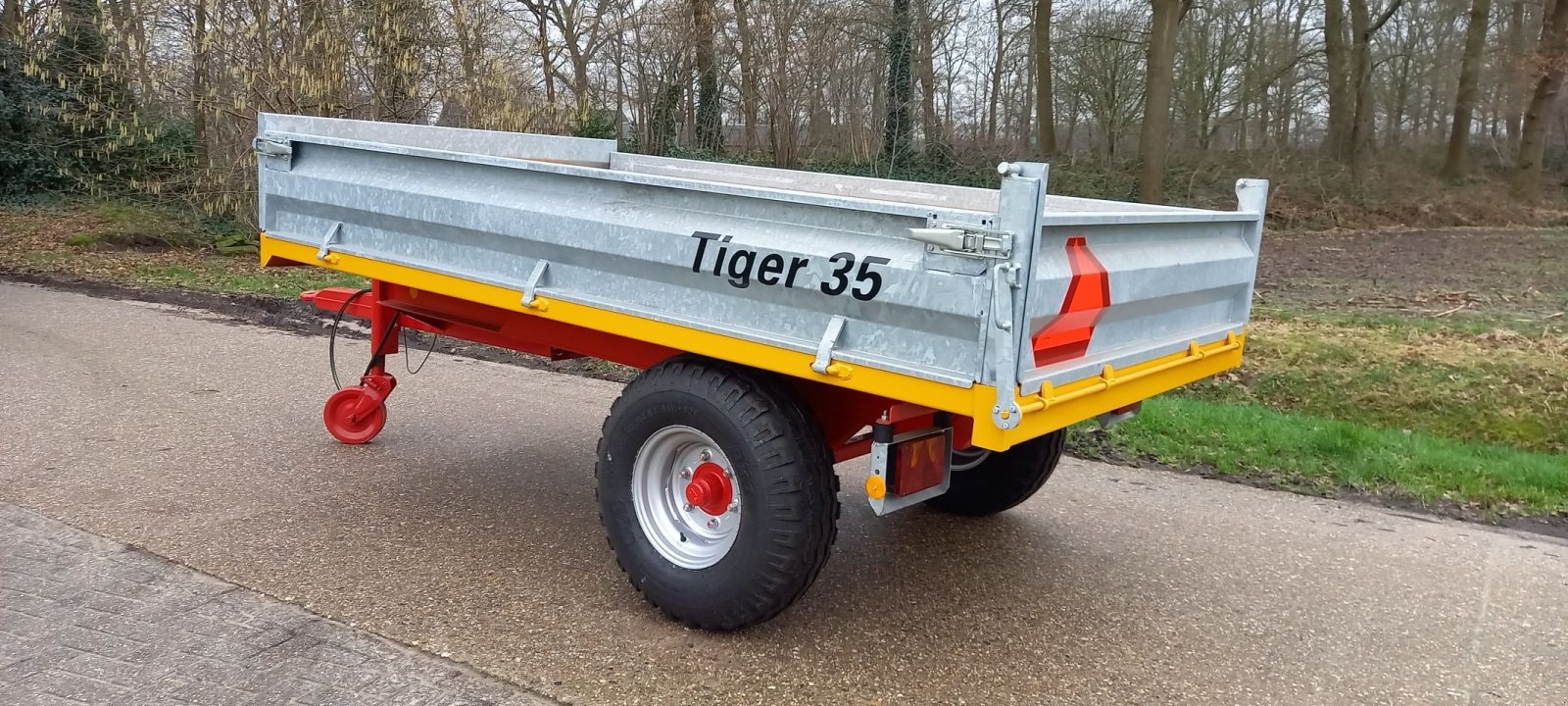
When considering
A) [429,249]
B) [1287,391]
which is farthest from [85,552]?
[1287,391]

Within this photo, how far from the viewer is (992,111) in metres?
22.2

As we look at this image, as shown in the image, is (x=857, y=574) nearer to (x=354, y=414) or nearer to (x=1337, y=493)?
(x=1337, y=493)

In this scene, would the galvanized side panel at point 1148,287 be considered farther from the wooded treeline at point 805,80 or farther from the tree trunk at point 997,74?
the tree trunk at point 997,74

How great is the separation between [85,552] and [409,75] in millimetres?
11001

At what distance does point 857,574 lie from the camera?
432 cm

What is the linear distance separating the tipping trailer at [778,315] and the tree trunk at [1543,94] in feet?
71.0

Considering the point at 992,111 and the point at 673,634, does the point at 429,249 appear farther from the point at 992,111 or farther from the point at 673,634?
the point at 992,111

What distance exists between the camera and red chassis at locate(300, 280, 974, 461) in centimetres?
364

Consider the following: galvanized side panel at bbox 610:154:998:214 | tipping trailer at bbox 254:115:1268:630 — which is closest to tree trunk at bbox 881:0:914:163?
galvanized side panel at bbox 610:154:998:214

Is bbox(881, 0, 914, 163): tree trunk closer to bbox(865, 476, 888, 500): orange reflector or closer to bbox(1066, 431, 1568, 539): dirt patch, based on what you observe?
bbox(1066, 431, 1568, 539): dirt patch

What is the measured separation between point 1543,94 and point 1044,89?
9.97m

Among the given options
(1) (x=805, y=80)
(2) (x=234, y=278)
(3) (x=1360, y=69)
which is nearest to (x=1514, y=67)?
(3) (x=1360, y=69)

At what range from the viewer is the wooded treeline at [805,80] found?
45.2 feet

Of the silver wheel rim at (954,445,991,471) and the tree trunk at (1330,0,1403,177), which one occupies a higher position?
the tree trunk at (1330,0,1403,177)
